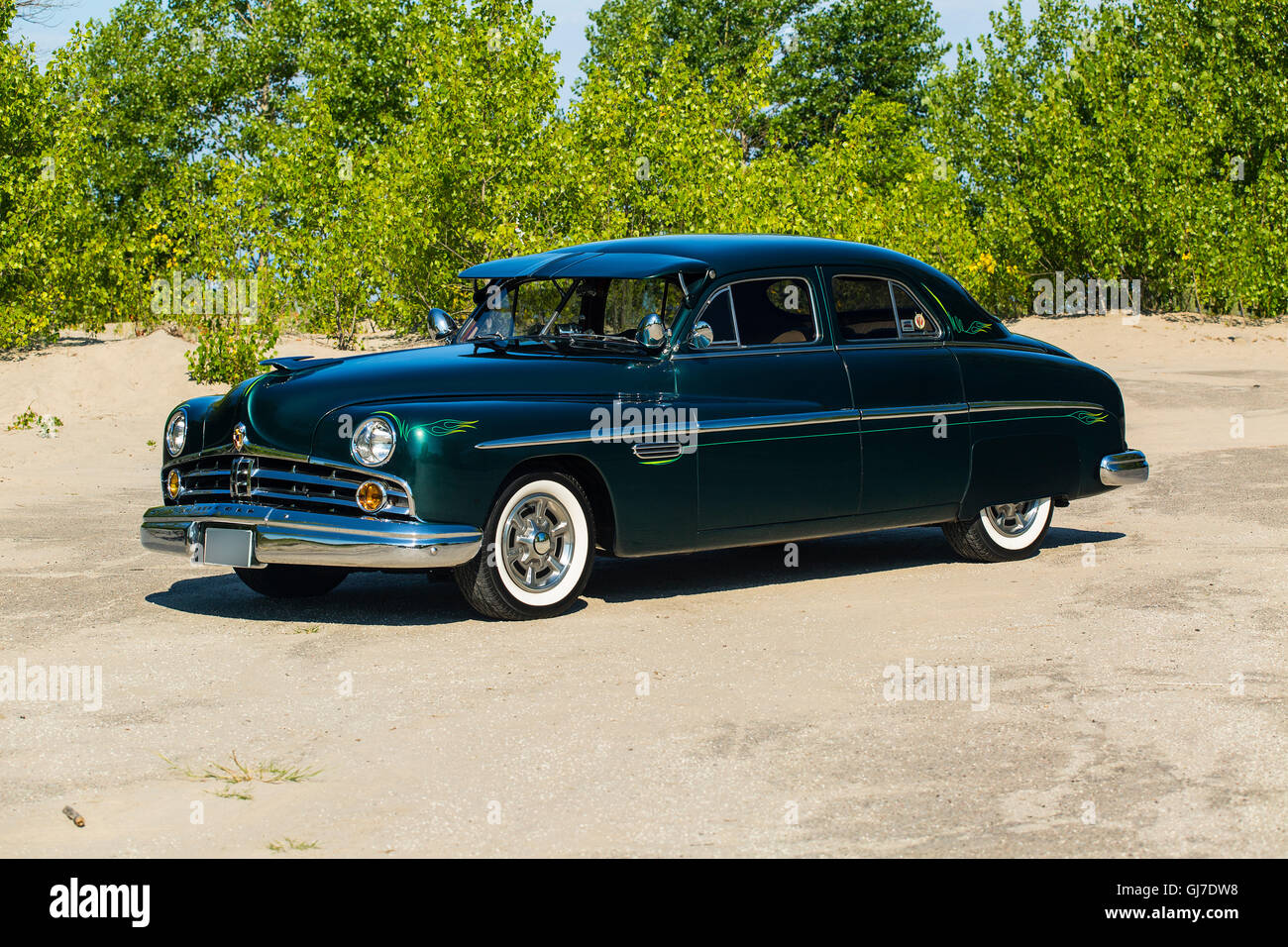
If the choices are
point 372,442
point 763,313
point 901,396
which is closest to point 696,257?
point 763,313

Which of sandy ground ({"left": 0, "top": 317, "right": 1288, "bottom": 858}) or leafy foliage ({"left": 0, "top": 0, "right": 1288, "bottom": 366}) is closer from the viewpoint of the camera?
sandy ground ({"left": 0, "top": 317, "right": 1288, "bottom": 858})

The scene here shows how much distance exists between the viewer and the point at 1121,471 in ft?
32.7

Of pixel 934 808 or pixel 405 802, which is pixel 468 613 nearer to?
pixel 405 802

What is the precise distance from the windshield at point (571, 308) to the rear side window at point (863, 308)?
1014mm

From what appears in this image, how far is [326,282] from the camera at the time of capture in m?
24.0

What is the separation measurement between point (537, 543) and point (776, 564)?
2417 millimetres

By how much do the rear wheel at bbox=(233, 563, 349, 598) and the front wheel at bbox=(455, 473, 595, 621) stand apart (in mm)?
1347

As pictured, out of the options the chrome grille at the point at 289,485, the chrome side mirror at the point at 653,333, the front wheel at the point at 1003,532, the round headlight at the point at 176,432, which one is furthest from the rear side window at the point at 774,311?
the round headlight at the point at 176,432

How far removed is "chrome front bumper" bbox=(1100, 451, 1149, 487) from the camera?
995cm

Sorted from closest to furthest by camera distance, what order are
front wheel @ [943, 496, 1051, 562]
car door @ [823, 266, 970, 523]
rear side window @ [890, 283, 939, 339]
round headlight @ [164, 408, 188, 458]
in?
round headlight @ [164, 408, 188, 458]
car door @ [823, 266, 970, 523]
rear side window @ [890, 283, 939, 339]
front wheel @ [943, 496, 1051, 562]

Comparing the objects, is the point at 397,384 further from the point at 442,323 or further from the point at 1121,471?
the point at 1121,471

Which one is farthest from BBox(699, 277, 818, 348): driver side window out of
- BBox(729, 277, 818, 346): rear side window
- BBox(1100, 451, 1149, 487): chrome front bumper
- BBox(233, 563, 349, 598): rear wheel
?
BBox(233, 563, 349, 598): rear wheel

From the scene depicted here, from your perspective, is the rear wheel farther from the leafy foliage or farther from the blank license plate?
the leafy foliage

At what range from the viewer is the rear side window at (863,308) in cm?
895
